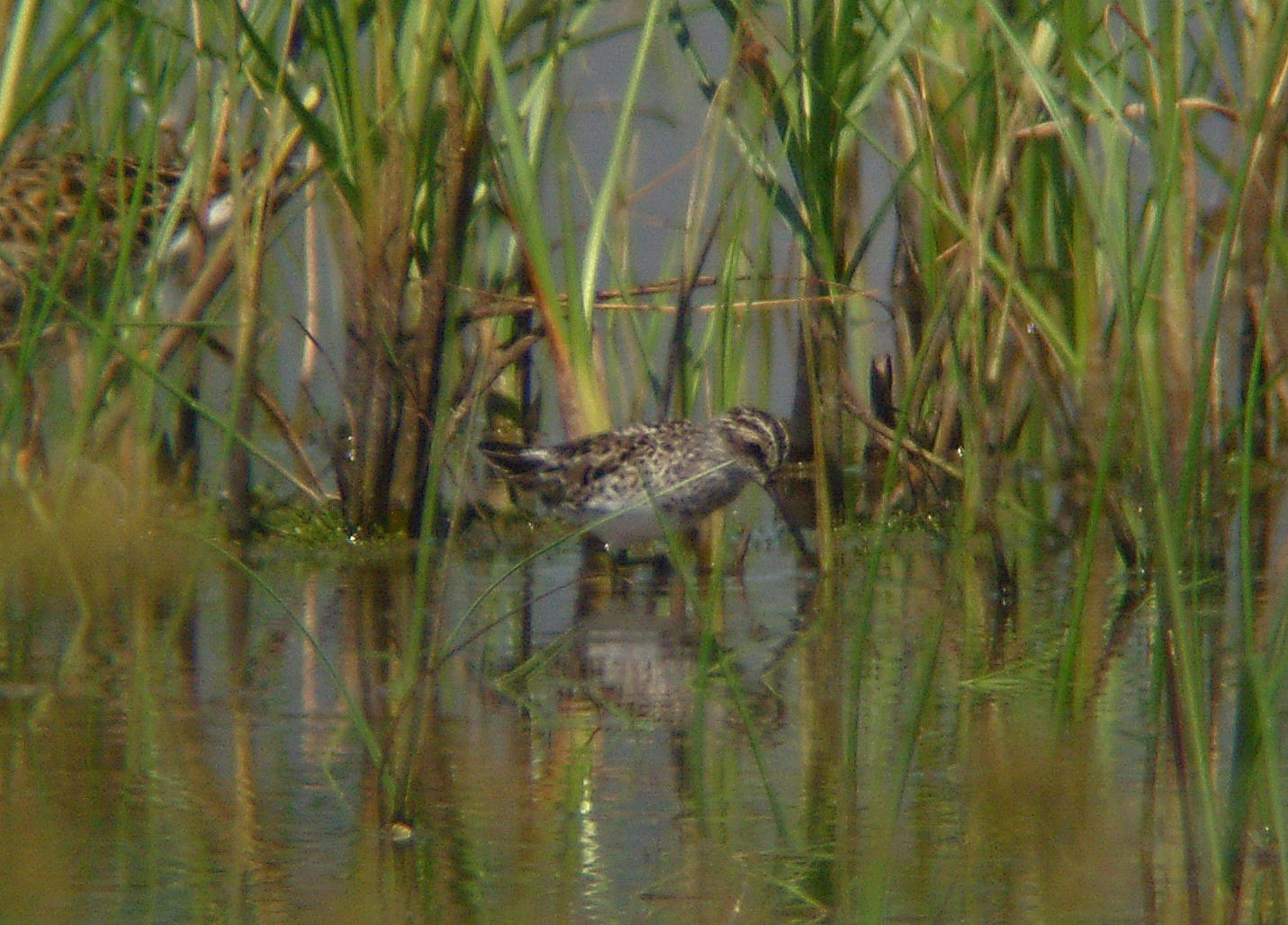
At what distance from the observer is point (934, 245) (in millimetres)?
5059

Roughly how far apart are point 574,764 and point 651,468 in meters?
2.67

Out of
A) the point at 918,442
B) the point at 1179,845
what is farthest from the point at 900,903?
the point at 918,442

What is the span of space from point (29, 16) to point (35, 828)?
118 inches

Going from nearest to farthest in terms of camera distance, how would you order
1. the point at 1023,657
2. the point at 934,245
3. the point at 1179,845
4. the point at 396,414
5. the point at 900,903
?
1. the point at 900,903
2. the point at 1179,845
3. the point at 1023,657
4. the point at 934,245
5. the point at 396,414

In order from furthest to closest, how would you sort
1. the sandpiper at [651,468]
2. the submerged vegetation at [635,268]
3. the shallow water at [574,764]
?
the sandpiper at [651,468] → the submerged vegetation at [635,268] → the shallow water at [574,764]

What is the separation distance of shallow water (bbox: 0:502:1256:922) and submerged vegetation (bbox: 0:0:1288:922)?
163mm

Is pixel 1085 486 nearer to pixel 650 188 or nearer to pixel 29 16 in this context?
pixel 650 188

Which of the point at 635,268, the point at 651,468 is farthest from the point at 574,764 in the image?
the point at 635,268

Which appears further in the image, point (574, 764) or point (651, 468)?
point (651, 468)

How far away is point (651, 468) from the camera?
6.10 meters

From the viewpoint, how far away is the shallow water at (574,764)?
277cm

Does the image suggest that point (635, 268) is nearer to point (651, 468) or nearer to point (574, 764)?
point (651, 468)

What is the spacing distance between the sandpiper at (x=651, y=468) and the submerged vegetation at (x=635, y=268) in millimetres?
138

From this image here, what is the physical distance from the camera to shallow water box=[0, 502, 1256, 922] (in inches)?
109
